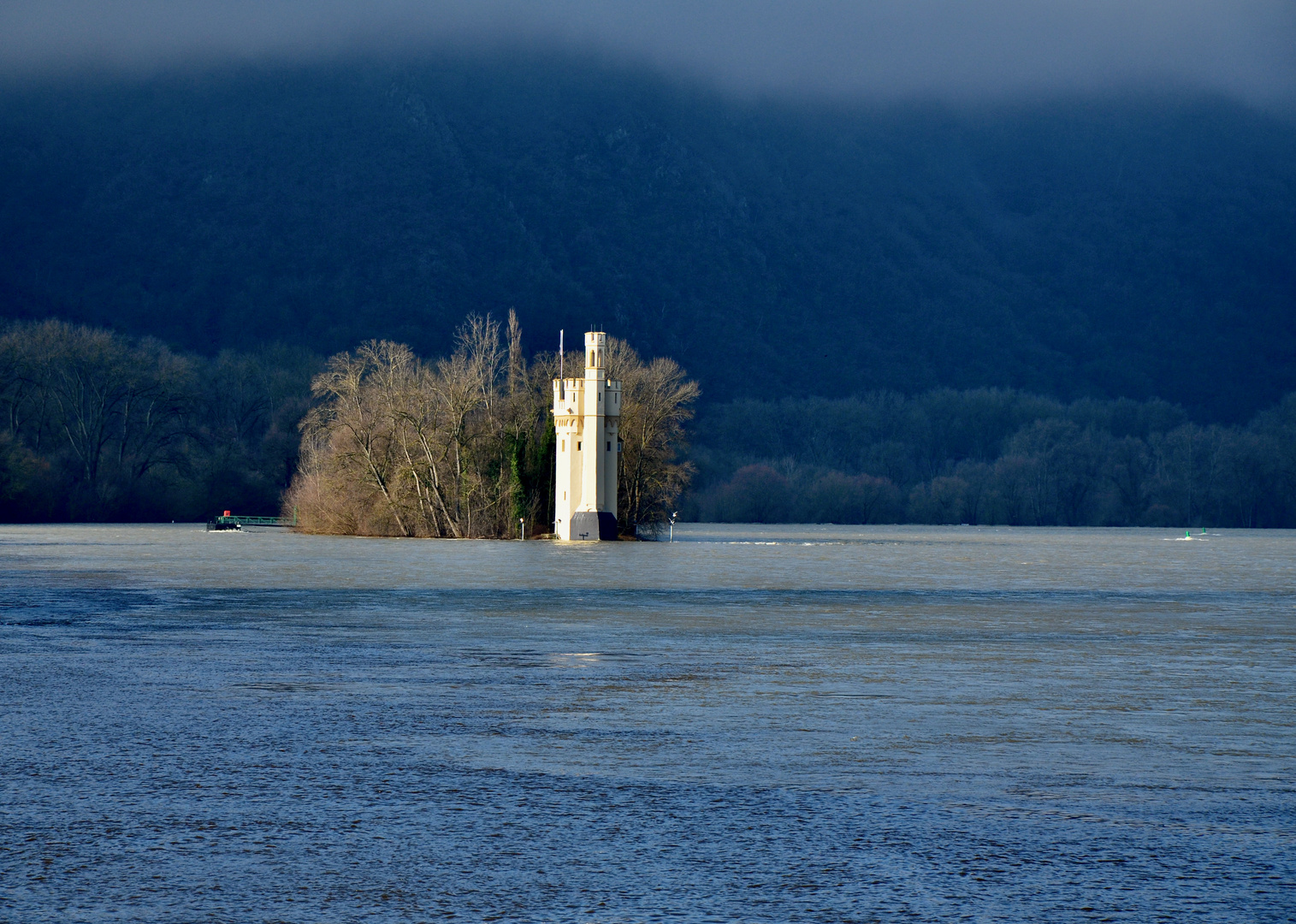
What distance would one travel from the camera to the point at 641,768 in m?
13.7

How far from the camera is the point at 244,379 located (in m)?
151

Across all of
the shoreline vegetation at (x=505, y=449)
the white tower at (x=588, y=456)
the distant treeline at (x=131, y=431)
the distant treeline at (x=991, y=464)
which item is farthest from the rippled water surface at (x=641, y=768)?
the distant treeline at (x=991, y=464)

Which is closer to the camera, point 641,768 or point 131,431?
point 641,768

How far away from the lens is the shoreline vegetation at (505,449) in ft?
350

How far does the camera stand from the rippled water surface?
9.56 metres

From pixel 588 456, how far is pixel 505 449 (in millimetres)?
8308

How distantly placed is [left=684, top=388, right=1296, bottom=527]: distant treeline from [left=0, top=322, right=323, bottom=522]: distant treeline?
4872cm

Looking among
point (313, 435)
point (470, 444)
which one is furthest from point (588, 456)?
point (313, 435)

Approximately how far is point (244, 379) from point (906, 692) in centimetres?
13843

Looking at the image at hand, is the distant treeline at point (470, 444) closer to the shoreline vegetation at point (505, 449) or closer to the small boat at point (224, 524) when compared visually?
the shoreline vegetation at point (505, 449)

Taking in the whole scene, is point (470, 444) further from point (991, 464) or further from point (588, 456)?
point (991, 464)

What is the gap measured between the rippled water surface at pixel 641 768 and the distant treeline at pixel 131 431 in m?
109

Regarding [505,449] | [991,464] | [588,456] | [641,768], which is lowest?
[641,768]

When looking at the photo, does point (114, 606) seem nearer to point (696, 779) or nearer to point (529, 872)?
point (696, 779)
